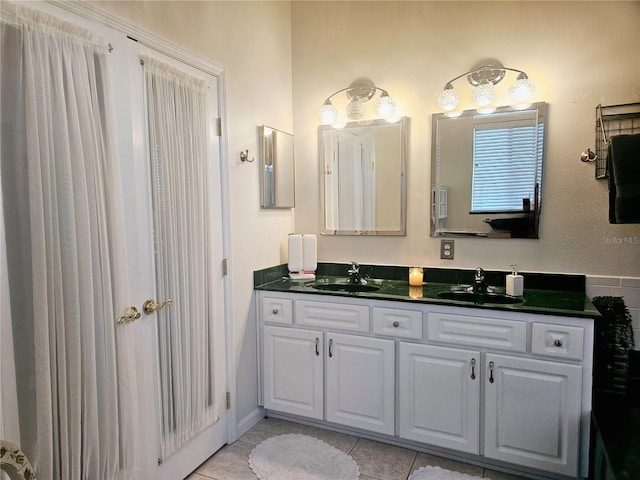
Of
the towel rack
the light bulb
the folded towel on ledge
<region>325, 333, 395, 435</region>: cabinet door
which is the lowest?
→ <region>325, 333, 395, 435</region>: cabinet door

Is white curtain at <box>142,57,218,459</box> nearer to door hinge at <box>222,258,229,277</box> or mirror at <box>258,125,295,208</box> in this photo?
door hinge at <box>222,258,229,277</box>

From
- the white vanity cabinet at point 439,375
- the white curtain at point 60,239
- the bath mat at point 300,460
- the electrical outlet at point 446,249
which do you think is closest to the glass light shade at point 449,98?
the electrical outlet at point 446,249

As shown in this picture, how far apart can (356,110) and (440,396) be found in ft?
6.25

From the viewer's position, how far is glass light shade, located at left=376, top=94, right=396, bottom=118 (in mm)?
2730

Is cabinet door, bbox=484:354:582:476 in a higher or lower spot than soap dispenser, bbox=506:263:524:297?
lower

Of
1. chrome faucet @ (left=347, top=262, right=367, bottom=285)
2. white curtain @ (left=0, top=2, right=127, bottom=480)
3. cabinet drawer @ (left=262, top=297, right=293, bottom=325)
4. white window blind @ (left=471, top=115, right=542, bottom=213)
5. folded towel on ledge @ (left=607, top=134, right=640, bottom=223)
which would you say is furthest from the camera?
chrome faucet @ (left=347, top=262, right=367, bottom=285)

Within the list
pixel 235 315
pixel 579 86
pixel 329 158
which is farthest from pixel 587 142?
pixel 235 315

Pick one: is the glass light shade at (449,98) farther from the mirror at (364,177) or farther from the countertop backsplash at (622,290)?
the countertop backsplash at (622,290)

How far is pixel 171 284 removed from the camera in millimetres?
1970

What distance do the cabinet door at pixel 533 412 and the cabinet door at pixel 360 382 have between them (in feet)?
1.74

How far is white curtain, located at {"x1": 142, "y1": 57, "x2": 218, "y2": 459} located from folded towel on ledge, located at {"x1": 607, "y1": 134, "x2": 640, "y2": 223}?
2.00 metres

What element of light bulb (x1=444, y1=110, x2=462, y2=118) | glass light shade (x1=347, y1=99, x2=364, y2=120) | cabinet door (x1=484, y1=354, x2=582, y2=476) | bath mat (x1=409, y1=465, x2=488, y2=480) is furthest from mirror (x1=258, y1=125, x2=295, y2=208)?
bath mat (x1=409, y1=465, x2=488, y2=480)

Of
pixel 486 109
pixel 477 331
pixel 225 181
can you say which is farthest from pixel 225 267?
pixel 486 109

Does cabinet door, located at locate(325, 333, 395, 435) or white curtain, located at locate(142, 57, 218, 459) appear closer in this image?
white curtain, located at locate(142, 57, 218, 459)
